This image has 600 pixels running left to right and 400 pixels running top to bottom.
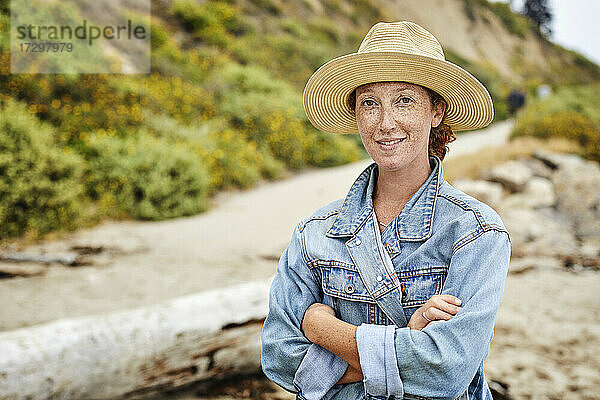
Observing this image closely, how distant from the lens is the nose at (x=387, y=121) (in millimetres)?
1480

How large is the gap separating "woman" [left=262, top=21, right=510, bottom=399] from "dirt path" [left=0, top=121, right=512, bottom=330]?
364cm

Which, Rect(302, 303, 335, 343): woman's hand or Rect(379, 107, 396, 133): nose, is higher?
Rect(379, 107, 396, 133): nose

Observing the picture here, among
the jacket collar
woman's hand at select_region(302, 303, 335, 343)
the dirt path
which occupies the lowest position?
the dirt path

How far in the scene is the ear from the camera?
1.64 metres

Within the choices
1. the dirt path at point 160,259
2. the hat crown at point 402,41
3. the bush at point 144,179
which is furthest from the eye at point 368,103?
the bush at point 144,179

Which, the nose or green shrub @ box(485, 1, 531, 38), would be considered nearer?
the nose

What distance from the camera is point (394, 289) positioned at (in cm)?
143

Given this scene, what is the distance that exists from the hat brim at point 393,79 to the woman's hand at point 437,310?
23.4 inches

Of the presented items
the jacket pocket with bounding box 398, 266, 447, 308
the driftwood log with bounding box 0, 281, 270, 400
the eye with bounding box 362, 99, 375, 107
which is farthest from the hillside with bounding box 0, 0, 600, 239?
the jacket pocket with bounding box 398, 266, 447, 308

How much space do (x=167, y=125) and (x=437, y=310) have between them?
907 cm

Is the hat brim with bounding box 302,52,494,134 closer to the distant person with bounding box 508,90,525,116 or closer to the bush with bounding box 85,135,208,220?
the bush with bounding box 85,135,208,220

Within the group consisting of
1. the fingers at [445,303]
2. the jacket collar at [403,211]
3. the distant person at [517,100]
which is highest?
the distant person at [517,100]

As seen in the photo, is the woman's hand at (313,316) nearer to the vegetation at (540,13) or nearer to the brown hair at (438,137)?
the brown hair at (438,137)

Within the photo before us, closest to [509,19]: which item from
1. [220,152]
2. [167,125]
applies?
[220,152]
